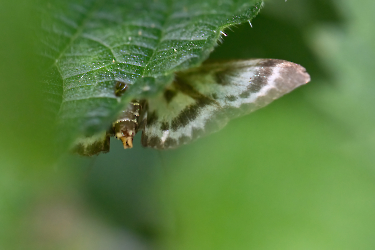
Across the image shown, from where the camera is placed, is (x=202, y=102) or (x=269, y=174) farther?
(x=269, y=174)

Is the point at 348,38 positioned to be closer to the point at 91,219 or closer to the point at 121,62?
the point at 121,62

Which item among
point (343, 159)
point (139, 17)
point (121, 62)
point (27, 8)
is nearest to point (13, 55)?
point (27, 8)

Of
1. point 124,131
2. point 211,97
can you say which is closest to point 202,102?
point 211,97

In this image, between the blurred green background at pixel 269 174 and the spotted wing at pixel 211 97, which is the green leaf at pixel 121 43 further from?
the blurred green background at pixel 269 174

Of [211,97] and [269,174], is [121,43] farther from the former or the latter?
[269,174]

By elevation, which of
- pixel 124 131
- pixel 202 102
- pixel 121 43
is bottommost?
pixel 124 131

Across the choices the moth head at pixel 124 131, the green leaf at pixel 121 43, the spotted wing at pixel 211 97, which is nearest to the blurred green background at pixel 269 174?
the spotted wing at pixel 211 97
